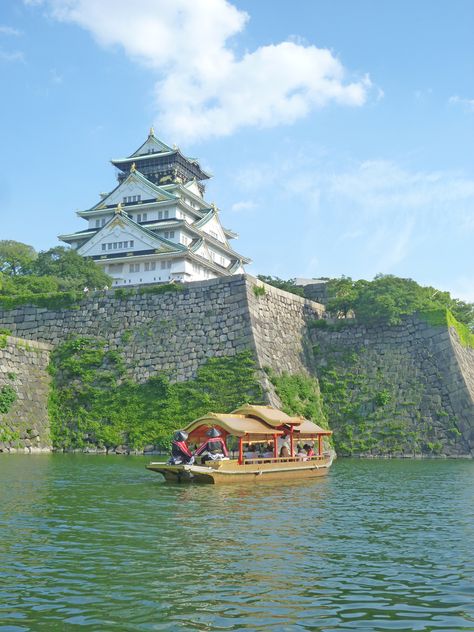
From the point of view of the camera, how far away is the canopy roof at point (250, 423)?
64.1 ft

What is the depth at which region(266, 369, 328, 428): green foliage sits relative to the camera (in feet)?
98.5

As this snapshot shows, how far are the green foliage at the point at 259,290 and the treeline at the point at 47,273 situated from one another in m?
11.0

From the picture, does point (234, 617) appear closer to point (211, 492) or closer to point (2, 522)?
point (2, 522)

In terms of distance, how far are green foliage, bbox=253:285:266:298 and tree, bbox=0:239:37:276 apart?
2188 centimetres

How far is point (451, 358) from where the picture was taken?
32094 mm

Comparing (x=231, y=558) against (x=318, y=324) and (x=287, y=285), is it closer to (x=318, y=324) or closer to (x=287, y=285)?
(x=318, y=324)

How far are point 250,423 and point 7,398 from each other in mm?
13193

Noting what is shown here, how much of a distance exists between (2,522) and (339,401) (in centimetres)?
2332

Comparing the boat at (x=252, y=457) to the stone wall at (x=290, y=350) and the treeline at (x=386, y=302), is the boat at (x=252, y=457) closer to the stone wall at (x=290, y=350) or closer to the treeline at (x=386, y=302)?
the stone wall at (x=290, y=350)

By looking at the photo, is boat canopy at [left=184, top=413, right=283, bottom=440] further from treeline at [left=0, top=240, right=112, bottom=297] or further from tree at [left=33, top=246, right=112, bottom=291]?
tree at [left=33, top=246, right=112, bottom=291]

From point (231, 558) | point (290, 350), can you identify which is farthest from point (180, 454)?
point (290, 350)

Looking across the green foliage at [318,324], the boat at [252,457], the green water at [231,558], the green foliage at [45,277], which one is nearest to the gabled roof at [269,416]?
the boat at [252,457]

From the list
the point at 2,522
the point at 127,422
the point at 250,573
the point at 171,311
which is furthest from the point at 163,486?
the point at 171,311

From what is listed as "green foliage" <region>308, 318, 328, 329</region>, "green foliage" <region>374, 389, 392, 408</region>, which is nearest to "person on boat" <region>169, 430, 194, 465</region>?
"green foliage" <region>374, 389, 392, 408</region>
